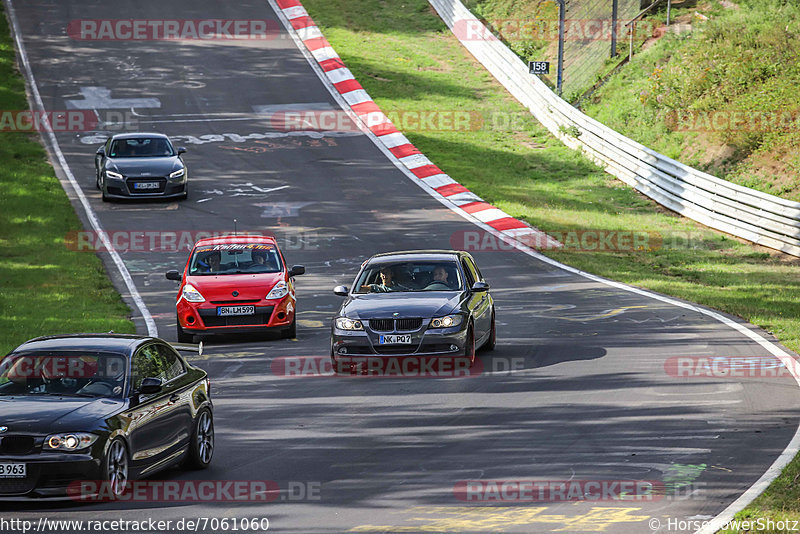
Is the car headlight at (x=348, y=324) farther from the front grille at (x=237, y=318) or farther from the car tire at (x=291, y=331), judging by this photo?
the car tire at (x=291, y=331)

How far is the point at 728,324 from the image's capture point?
62.1 ft

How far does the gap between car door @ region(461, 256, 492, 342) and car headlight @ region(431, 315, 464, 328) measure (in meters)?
0.47

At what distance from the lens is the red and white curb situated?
28.4 m

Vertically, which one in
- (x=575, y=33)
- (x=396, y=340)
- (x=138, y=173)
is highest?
(x=575, y=33)

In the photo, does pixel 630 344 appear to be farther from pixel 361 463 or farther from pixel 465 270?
pixel 361 463

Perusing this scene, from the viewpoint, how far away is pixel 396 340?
49.0ft

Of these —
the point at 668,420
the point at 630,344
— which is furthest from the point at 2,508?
the point at 630,344

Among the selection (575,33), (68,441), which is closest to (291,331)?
(68,441)

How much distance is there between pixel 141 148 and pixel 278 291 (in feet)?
45.6

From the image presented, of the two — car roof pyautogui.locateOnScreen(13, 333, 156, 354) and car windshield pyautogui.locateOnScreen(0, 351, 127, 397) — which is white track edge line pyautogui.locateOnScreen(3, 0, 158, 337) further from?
car windshield pyautogui.locateOnScreen(0, 351, 127, 397)

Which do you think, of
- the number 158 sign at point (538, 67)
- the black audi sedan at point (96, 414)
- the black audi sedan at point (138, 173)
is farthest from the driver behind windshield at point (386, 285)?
the number 158 sign at point (538, 67)

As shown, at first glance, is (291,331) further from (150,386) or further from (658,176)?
(658,176)

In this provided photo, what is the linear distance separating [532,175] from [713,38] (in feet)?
28.4

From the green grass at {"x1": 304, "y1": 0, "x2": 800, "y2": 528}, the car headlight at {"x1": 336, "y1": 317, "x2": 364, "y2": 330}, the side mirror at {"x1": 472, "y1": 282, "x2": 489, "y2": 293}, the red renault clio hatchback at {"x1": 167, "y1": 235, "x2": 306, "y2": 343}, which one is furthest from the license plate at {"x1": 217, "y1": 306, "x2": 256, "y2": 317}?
the green grass at {"x1": 304, "y1": 0, "x2": 800, "y2": 528}
